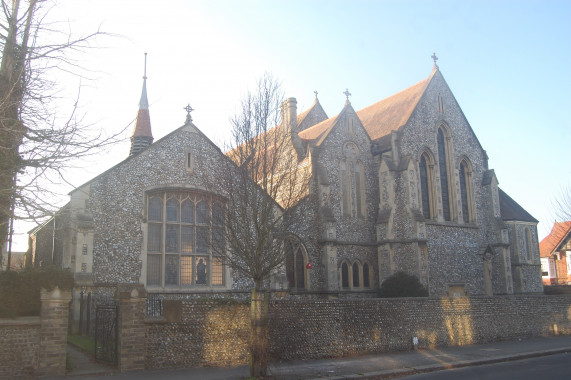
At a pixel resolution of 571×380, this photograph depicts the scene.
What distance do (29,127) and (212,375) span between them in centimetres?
655

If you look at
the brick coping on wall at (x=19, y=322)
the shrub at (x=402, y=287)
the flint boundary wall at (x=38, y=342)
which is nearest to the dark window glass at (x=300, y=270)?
the shrub at (x=402, y=287)

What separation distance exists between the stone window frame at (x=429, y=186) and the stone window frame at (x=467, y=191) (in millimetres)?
1805

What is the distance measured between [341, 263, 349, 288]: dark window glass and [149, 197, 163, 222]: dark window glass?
9611 mm

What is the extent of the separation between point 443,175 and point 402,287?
310 inches

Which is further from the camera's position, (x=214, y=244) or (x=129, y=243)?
(x=129, y=243)

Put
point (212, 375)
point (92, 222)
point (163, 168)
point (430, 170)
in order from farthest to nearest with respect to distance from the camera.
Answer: point (430, 170) → point (163, 168) → point (92, 222) → point (212, 375)

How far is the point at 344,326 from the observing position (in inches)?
570

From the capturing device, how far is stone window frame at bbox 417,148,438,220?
84.2 ft

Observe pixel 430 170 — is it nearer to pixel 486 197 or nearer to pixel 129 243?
pixel 486 197

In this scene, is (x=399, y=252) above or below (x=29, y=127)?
below

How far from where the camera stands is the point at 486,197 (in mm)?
27844

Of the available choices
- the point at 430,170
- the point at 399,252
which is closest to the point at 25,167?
the point at 399,252

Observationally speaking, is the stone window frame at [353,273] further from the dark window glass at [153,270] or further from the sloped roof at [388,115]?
the dark window glass at [153,270]

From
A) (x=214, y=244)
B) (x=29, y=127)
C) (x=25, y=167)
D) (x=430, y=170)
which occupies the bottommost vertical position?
(x=214, y=244)
